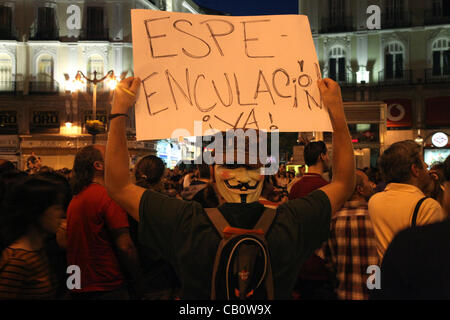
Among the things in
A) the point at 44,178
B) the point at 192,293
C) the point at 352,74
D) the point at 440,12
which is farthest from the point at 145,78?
the point at 440,12

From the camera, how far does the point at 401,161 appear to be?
9.71ft

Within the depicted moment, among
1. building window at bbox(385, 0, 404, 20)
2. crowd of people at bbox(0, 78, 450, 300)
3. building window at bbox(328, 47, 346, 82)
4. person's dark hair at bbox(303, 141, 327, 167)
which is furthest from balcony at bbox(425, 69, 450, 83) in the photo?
crowd of people at bbox(0, 78, 450, 300)

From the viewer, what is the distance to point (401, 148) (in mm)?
2986

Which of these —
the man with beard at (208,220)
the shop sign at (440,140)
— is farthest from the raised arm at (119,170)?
the shop sign at (440,140)

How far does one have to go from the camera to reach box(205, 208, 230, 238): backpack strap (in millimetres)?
1787

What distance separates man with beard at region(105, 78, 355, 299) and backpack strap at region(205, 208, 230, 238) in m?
0.02

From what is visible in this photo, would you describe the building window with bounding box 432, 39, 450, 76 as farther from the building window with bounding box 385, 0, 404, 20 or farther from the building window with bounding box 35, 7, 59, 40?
the building window with bounding box 35, 7, 59, 40

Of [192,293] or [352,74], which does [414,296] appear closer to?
[192,293]

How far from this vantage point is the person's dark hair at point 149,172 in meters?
3.65

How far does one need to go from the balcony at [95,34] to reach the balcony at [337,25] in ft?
51.0

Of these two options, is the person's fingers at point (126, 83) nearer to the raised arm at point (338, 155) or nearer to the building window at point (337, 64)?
the raised arm at point (338, 155)

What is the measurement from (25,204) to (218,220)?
1170mm

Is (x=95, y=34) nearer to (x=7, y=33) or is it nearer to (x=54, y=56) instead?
(x=54, y=56)

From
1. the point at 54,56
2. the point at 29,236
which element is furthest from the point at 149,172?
the point at 54,56
